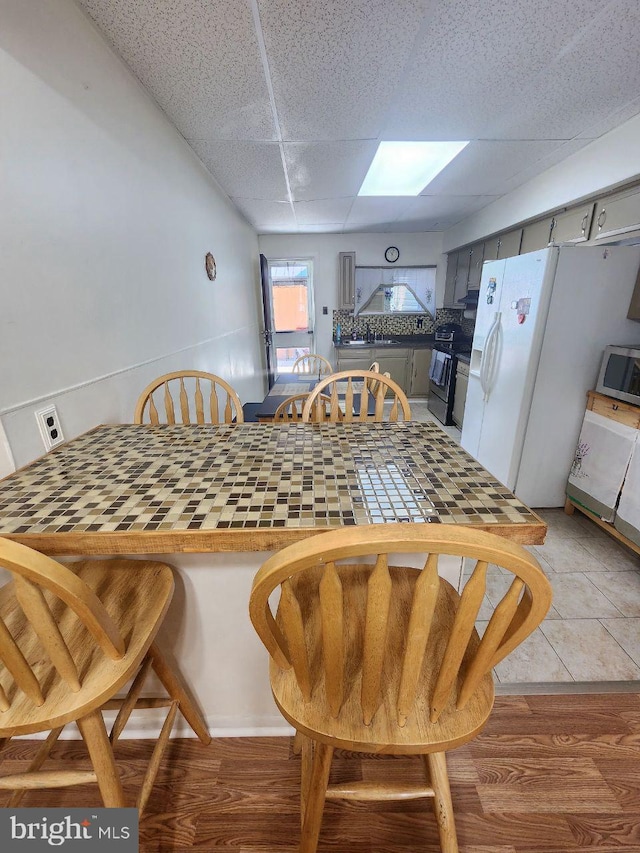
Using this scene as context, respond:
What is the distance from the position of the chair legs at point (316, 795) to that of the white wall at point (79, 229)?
1.15 m

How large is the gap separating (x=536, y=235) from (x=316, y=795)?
3756 mm

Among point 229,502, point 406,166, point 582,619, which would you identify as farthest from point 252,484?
point 406,166

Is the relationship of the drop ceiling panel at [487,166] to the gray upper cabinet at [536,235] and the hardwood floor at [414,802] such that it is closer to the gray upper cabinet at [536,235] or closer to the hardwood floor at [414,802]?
the gray upper cabinet at [536,235]

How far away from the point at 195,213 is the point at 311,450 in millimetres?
2315

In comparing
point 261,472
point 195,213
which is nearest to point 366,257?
point 195,213

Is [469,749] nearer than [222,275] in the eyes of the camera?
Yes

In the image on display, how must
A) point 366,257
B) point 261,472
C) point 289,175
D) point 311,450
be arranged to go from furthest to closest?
1. point 366,257
2. point 289,175
3. point 311,450
4. point 261,472

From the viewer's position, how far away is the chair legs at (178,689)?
99 cm

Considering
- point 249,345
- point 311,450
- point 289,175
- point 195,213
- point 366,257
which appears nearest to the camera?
point 311,450

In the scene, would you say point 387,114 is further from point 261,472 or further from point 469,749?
point 469,749

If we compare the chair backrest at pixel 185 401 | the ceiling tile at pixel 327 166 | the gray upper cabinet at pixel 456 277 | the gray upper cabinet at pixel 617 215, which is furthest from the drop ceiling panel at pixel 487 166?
the chair backrest at pixel 185 401

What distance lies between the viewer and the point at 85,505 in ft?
2.69

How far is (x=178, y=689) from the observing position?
104cm

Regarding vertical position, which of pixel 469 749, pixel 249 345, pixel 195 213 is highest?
pixel 195 213
